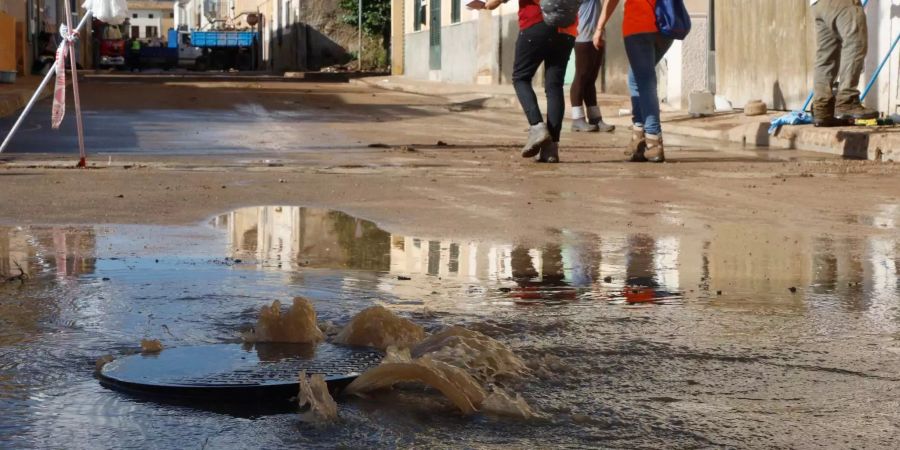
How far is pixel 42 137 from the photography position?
12656 mm

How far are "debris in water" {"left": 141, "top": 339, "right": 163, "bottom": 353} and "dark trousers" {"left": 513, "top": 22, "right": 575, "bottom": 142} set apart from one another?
6.68 meters

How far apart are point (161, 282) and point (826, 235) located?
3081 mm

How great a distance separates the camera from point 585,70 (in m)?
13.9

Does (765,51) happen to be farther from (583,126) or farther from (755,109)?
(583,126)

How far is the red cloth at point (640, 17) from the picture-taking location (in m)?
10.1

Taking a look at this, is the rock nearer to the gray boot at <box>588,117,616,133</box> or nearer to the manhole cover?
the gray boot at <box>588,117,616,133</box>

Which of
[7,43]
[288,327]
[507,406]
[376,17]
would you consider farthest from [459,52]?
[507,406]

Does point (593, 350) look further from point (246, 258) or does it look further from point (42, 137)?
→ point (42, 137)

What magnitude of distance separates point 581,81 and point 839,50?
3.05 metres

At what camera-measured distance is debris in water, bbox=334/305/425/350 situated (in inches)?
148

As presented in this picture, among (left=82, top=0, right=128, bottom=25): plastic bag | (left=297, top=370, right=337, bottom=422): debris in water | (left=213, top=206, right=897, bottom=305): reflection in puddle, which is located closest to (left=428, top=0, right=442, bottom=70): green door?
(left=82, top=0, right=128, bottom=25): plastic bag

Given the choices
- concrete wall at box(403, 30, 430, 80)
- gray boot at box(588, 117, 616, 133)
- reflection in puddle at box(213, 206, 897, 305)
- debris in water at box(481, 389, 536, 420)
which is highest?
concrete wall at box(403, 30, 430, 80)

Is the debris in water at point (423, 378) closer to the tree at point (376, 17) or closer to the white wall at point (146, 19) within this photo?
the tree at point (376, 17)

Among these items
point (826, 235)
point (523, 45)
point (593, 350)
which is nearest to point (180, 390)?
point (593, 350)
